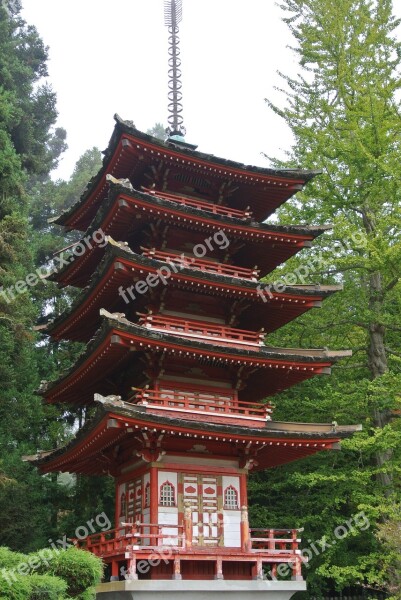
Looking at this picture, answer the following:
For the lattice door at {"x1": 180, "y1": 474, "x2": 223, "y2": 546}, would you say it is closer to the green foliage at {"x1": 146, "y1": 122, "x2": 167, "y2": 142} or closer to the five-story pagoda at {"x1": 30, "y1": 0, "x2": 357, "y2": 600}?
the five-story pagoda at {"x1": 30, "y1": 0, "x2": 357, "y2": 600}

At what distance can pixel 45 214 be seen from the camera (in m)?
41.8

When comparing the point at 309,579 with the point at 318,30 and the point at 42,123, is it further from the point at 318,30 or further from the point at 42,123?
the point at 42,123

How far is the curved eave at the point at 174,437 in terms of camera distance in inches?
609

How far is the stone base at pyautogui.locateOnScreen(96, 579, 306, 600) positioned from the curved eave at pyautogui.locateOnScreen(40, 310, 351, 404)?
5.57 m

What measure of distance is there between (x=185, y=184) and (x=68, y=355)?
13846 mm

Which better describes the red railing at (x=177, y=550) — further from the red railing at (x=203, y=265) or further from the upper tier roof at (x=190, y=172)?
the upper tier roof at (x=190, y=172)

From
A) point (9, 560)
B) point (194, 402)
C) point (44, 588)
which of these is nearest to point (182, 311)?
point (194, 402)

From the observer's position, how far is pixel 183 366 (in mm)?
18234

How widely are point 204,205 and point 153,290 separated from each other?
12.3ft

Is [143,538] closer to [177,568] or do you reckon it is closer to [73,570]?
[177,568]

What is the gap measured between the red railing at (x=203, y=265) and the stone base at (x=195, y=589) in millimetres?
8149

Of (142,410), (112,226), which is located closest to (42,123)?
(112,226)

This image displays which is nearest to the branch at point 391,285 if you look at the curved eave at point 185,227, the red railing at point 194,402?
the curved eave at point 185,227

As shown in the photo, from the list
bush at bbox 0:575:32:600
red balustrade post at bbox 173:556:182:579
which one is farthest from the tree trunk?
bush at bbox 0:575:32:600
